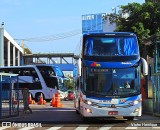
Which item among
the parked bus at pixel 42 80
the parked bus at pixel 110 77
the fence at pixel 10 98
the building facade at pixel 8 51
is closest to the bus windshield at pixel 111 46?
the parked bus at pixel 110 77

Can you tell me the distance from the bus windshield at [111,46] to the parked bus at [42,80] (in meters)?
27.9

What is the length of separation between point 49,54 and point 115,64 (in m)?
77.9

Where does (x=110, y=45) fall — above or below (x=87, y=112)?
above

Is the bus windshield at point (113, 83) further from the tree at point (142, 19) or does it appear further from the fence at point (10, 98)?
the tree at point (142, 19)

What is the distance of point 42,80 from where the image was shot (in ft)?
153

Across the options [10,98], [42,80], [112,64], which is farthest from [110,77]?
[42,80]

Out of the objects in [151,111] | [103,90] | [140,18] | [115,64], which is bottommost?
[151,111]

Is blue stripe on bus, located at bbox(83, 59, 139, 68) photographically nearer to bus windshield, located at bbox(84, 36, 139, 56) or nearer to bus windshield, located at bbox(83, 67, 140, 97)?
bus windshield, located at bbox(83, 67, 140, 97)

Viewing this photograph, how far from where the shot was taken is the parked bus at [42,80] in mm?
46594

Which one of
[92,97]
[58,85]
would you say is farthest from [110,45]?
[58,85]

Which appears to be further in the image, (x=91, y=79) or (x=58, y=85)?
(x=58, y=85)

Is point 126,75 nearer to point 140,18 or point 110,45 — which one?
point 110,45

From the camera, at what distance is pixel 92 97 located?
17891mm

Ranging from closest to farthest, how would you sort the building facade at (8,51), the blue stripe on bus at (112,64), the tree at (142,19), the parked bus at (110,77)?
the parked bus at (110,77) → the blue stripe on bus at (112,64) → the tree at (142,19) → the building facade at (8,51)
